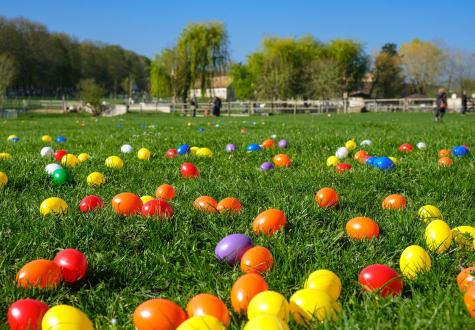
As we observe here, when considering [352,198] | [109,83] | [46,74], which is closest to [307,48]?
[46,74]

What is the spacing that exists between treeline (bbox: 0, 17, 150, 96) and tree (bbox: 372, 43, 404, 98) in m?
39.8

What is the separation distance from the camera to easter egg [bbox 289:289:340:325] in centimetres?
187

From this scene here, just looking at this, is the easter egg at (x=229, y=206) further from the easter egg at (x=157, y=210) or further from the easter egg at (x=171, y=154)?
A: the easter egg at (x=171, y=154)

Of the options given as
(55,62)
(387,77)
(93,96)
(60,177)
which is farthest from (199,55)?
(55,62)

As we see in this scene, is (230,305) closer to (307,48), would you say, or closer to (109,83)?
(307,48)

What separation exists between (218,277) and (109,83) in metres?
116

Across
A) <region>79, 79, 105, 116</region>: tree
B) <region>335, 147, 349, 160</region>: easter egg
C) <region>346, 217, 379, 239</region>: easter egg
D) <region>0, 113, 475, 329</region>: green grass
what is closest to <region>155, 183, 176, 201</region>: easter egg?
<region>0, 113, 475, 329</region>: green grass

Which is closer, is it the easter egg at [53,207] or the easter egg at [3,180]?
the easter egg at [53,207]

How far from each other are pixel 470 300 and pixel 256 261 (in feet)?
3.13

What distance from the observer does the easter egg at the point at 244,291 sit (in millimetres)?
2006

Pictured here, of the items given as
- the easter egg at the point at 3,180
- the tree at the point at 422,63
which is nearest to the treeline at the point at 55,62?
the tree at the point at 422,63

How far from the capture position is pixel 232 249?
2.55m

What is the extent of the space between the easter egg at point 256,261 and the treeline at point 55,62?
68332 millimetres

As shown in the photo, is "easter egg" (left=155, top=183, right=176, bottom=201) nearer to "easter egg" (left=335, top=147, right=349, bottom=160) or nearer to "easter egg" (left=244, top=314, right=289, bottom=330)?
"easter egg" (left=244, top=314, right=289, bottom=330)
